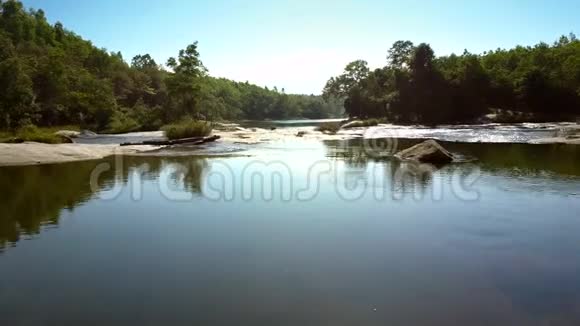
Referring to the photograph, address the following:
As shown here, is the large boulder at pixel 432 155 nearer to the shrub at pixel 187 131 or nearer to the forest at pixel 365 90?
the shrub at pixel 187 131

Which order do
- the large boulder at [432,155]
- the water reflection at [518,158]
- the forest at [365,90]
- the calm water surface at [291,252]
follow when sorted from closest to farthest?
the calm water surface at [291,252], the water reflection at [518,158], the large boulder at [432,155], the forest at [365,90]

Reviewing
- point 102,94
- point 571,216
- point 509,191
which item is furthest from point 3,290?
point 102,94

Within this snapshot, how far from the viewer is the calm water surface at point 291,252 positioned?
6.78m

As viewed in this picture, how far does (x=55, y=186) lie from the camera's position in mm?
18359

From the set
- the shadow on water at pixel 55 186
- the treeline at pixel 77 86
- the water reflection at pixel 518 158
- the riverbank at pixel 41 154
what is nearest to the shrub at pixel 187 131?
the riverbank at pixel 41 154

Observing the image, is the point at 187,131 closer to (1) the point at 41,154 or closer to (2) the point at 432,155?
(1) the point at 41,154

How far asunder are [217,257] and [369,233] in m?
3.87

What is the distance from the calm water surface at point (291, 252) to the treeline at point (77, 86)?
40.1 metres

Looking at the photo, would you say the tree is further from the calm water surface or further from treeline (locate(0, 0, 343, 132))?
the calm water surface

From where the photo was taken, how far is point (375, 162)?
27281 mm
